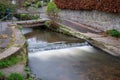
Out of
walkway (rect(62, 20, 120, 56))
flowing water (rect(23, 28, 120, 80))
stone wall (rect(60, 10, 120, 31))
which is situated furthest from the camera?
stone wall (rect(60, 10, 120, 31))

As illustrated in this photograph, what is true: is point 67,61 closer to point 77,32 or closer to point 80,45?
point 80,45

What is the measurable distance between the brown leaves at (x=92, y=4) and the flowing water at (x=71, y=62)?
3.28 meters

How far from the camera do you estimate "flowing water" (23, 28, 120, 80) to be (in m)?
11.3

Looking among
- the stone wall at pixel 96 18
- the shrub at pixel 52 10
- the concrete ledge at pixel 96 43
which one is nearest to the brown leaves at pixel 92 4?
the stone wall at pixel 96 18

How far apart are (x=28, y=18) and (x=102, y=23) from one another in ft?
29.1

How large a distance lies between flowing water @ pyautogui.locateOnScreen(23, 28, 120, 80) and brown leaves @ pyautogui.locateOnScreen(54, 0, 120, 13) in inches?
129

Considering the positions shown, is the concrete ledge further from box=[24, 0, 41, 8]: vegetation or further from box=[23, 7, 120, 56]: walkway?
box=[24, 0, 41, 8]: vegetation

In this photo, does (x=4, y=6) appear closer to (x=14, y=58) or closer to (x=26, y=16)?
(x=26, y=16)

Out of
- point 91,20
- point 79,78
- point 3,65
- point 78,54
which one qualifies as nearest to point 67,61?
point 78,54

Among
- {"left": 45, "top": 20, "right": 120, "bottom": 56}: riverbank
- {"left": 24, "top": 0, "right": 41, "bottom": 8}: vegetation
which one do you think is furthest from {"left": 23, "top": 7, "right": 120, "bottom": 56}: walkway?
{"left": 24, "top": 0, "right": 41, "bottom": 8}: vegetation

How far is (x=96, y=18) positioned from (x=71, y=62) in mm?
7600

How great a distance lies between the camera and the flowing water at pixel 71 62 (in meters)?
11.3

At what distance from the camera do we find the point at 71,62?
13094 mm

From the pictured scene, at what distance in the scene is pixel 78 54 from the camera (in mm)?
14430
